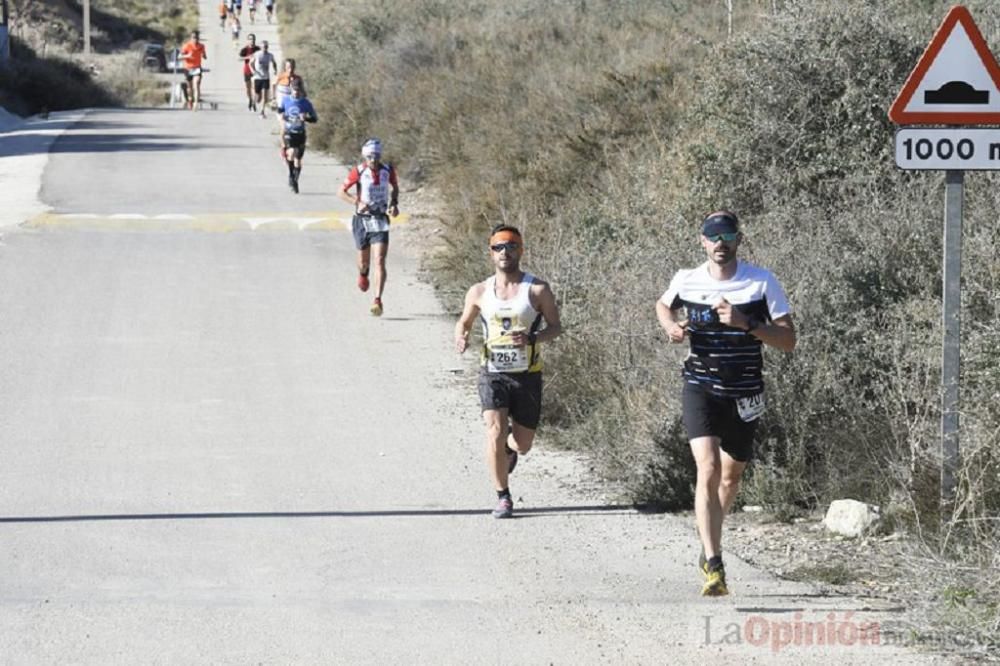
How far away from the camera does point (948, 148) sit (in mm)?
8375

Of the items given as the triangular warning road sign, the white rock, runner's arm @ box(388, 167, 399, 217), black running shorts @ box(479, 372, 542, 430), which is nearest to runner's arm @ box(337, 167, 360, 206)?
runner's arm @ box(388, 167, 399, 217)

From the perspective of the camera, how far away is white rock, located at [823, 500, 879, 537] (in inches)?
352

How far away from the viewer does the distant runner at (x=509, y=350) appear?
386 inches

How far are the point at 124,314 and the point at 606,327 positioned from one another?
21.2ft

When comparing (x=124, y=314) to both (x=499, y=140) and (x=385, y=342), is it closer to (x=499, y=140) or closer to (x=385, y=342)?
(x=385, y=342)

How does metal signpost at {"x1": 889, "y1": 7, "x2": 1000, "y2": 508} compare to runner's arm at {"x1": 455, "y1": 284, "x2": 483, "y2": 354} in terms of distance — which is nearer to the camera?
metal signpost at {"x1": 889, "y1": 7, "x2": 1000, "y2": 508}

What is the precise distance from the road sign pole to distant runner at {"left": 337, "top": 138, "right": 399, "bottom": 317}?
8.38m

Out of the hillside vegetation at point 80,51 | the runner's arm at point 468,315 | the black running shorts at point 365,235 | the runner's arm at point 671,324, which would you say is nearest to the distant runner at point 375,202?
the black running shorts at point 365,235

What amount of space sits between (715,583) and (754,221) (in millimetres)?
6180

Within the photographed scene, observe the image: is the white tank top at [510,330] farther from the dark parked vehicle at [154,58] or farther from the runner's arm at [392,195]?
the dark parked vehicle at [154,58]

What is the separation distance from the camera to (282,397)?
43.3ft

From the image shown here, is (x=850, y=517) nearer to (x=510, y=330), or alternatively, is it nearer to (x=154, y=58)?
(x=510, y=330)

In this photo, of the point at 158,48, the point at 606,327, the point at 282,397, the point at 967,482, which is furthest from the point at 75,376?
the point at 158,48

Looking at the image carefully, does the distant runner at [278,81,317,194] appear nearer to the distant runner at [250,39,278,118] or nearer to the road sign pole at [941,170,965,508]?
the distant runner at [250,39,278,118]
